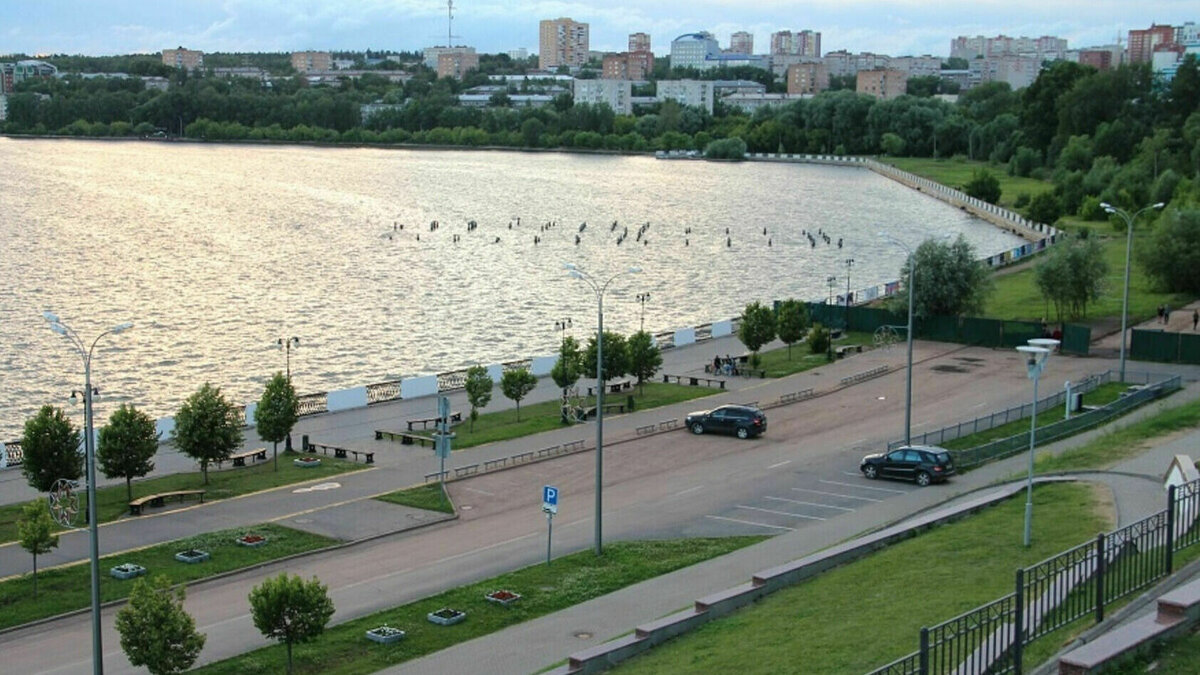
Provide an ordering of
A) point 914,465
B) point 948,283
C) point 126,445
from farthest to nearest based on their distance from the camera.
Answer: point 948,283 < point 914,465 < point 126,445

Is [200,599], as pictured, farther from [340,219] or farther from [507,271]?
[340,219]

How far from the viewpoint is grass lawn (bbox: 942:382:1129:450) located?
113 feet

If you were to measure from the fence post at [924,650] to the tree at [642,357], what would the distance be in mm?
31155

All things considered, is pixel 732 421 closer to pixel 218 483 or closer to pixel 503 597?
pixel 218 483

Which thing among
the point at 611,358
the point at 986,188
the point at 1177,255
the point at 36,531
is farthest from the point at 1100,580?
the point at 986,188

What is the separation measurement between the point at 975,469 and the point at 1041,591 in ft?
56.8

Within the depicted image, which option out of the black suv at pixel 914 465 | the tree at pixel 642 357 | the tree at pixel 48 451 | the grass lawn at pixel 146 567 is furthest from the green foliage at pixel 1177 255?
the tree at pixel 48 451

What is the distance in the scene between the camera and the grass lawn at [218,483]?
29.5 m

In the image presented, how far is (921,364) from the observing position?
4762cm

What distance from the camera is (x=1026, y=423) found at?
36.3 meters

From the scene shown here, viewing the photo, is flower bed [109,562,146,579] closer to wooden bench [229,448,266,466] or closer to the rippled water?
wooden bench [229,448,266,466]

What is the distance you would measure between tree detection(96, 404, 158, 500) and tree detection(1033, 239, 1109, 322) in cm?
3737

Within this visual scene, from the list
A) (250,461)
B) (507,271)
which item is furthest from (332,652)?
(507,271)

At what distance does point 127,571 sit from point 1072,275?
41.3m
